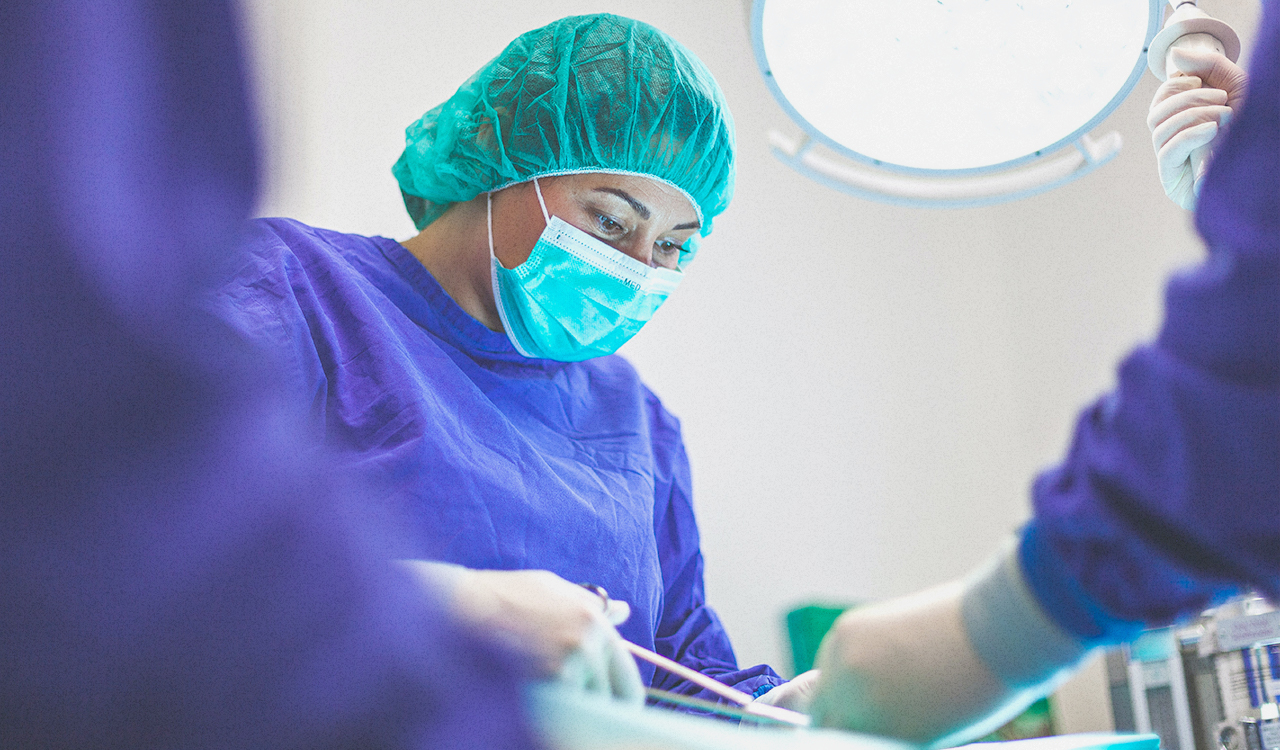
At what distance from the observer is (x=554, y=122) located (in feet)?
4.27

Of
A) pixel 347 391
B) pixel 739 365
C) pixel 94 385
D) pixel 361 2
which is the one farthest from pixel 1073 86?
pixel 361 2

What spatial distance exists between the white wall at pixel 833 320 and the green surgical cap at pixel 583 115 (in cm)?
53

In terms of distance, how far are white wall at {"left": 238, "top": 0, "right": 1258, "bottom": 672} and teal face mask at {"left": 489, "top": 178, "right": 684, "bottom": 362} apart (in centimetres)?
63

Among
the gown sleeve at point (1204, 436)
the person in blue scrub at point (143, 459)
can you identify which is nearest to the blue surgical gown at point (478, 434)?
the person in blue scrub at point (143, 459)

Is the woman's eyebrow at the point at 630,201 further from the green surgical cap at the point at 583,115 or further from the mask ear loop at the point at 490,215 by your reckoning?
the mask ear loop at the point at 490,215

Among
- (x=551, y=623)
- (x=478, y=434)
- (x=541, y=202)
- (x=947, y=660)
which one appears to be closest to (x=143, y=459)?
(x=551, y=623)

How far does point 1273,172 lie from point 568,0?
202 centimetres

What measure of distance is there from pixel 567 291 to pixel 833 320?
1429 mm

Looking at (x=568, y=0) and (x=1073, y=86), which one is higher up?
(x=568, y=0)

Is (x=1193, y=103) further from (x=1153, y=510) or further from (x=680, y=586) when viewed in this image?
(x=680, y=586)

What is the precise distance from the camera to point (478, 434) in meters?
1.17

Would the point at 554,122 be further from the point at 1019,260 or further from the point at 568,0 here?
the point at 1019,260

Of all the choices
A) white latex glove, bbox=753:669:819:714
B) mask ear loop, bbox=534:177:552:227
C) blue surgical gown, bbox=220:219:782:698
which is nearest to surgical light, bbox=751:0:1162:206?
mask ear loop, bbox=534:177:552:227

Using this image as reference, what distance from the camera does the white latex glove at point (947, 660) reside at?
59cm
